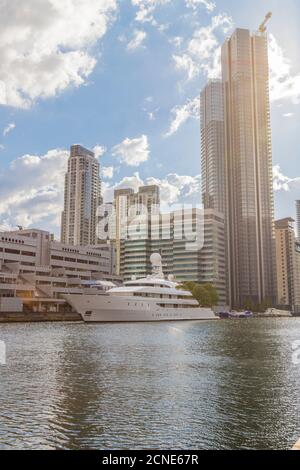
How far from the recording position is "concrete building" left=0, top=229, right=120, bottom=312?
106 metres

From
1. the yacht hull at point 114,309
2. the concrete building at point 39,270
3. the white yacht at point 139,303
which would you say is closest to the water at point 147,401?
the yacht hull at point 114,309

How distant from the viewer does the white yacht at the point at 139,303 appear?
84.2m

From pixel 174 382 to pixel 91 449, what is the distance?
11.5 meters

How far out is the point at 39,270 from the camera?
118 m

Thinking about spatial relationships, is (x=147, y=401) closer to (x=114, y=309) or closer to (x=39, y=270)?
(x=114, y=309)

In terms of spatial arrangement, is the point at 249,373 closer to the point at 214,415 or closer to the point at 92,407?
the point at 214,415

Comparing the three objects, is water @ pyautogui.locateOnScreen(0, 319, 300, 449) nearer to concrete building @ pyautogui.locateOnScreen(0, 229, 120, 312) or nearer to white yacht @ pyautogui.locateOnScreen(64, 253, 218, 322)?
white yacht @ pyautogui.locateOnScreen(64, 253, 218, 322)

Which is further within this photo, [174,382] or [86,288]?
[86,288]

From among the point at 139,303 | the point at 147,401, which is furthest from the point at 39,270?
the point at 147,401

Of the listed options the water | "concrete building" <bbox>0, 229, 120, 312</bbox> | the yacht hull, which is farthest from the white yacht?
the water

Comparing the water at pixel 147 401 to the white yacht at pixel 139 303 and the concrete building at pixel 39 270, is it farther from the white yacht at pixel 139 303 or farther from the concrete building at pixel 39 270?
the concrete building at pixel 39 270

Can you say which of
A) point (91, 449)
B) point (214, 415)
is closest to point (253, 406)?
point (214, 415)
